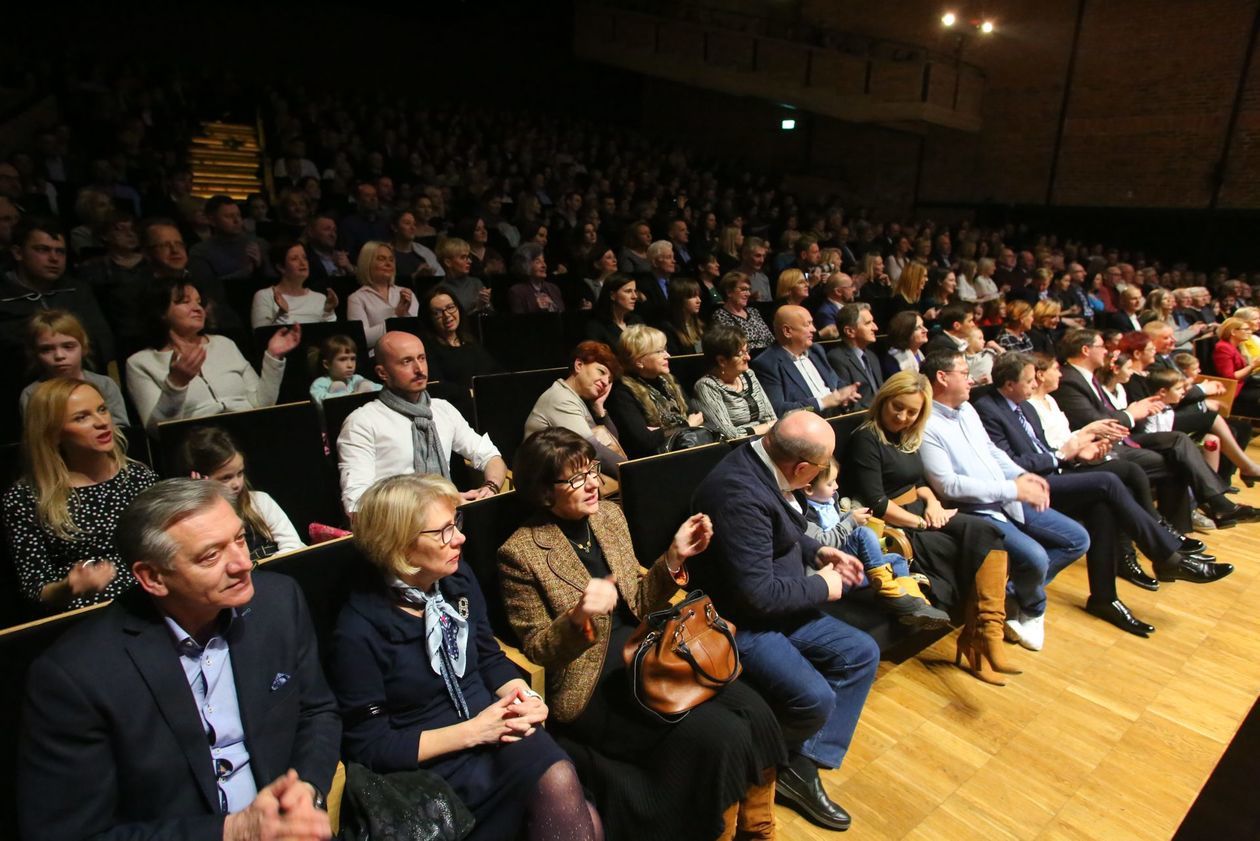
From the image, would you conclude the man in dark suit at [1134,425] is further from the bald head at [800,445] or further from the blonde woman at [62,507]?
the blonde woman at [62,507]

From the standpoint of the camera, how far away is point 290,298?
3.08 meters

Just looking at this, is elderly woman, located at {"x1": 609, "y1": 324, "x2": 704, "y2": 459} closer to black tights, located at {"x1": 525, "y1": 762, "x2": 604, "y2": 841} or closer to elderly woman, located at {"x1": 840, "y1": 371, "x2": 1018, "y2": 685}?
elderly woman, located at {"x1": 840, "y1": 371, "x2": 1018, "y2": 685}

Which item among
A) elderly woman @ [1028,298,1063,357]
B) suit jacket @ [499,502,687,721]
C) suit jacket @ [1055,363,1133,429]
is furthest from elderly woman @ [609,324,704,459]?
elderly woman @ [1028,298,1063,357]

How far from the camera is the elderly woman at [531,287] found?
3.96 m

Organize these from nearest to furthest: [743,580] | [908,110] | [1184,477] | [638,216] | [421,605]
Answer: [421,605] → [743,580] → [1184,477] → [638,216] → [908,110]

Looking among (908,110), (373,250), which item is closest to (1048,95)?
(908,110)

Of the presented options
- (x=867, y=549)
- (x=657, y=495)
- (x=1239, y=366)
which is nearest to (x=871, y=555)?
(x=867, y=549)

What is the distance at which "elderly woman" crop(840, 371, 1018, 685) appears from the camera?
7.12ft

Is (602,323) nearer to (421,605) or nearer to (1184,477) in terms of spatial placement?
(421,605)

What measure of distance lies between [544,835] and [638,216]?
19.5 ft

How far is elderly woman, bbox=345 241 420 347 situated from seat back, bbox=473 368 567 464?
795mm

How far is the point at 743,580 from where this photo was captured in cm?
169

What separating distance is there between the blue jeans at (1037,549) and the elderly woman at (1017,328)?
6.44 ft

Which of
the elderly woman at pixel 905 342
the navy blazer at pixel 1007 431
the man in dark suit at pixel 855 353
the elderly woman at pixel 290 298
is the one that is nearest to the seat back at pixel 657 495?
the navy blazer at pixel 1007 431
